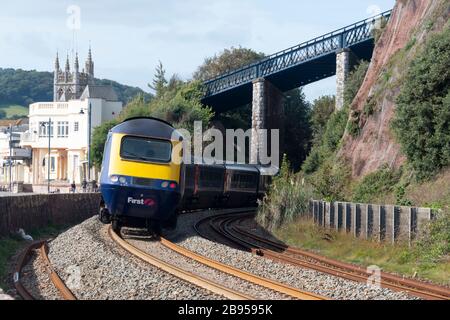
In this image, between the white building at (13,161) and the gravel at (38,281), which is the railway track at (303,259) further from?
the white building at (13,161)

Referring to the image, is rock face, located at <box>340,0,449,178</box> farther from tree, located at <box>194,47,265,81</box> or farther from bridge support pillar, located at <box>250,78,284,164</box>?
tree, located at <box>194,47,265,81</box>

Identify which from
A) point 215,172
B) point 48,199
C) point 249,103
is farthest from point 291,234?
point 249,103

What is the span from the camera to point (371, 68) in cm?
4238

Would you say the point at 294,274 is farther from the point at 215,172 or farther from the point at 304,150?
the point at 304,150

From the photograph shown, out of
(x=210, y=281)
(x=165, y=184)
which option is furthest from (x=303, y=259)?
(x=210, y=281)

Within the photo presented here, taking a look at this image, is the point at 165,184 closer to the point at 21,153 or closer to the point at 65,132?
the point at 65,132

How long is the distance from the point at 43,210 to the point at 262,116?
31.0 meters

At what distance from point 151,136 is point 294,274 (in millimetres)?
7493

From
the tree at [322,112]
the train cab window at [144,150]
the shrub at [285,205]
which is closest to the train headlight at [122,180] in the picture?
the train cab window at [144,150]

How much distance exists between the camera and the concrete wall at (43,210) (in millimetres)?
25516

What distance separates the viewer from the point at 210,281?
14266mm

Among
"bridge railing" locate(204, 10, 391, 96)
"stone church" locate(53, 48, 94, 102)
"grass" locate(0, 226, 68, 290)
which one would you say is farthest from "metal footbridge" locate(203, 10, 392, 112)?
"stone church" locate(53, 48, 94, 102)

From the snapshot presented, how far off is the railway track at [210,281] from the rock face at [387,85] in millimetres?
14920

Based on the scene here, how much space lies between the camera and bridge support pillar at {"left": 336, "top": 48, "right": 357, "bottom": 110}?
2061 inches
